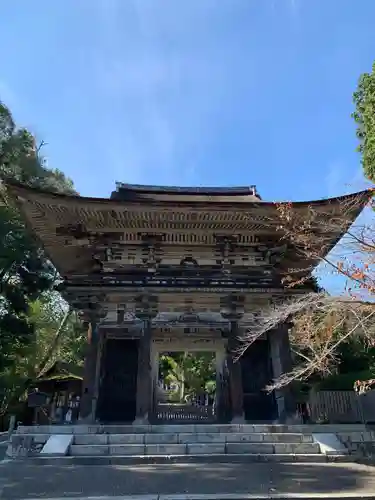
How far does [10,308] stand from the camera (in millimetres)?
17094

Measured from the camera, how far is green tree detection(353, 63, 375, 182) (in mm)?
11195

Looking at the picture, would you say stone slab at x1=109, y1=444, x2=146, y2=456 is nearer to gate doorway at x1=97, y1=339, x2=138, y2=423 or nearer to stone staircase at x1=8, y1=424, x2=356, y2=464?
stone staircase at x1=8, y1=424, x2=356, y2=464

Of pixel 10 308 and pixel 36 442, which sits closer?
pixel 36 442

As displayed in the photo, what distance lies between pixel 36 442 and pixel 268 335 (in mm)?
6558

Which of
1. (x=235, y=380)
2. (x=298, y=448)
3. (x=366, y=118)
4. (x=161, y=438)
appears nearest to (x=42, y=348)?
(x=235, y=380)

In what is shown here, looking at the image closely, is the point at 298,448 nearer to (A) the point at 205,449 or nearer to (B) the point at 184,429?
(A) the point at 205,449

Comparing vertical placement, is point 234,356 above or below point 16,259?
below

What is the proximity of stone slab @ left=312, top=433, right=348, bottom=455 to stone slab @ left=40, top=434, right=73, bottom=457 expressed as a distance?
16.6ft

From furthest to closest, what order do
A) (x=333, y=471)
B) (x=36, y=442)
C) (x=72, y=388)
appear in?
(x=72, y=388) → (x=36, y=442) → (x=333, y=471)

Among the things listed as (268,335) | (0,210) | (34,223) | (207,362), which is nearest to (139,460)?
(268,335)

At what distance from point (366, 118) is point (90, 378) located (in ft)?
35.5

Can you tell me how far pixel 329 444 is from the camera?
25.5ft

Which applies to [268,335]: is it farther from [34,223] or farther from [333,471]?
[34,223]

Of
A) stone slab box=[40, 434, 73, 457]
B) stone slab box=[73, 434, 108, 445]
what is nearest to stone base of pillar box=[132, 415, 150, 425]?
stone slab box=[73, 434, 108, 445]
